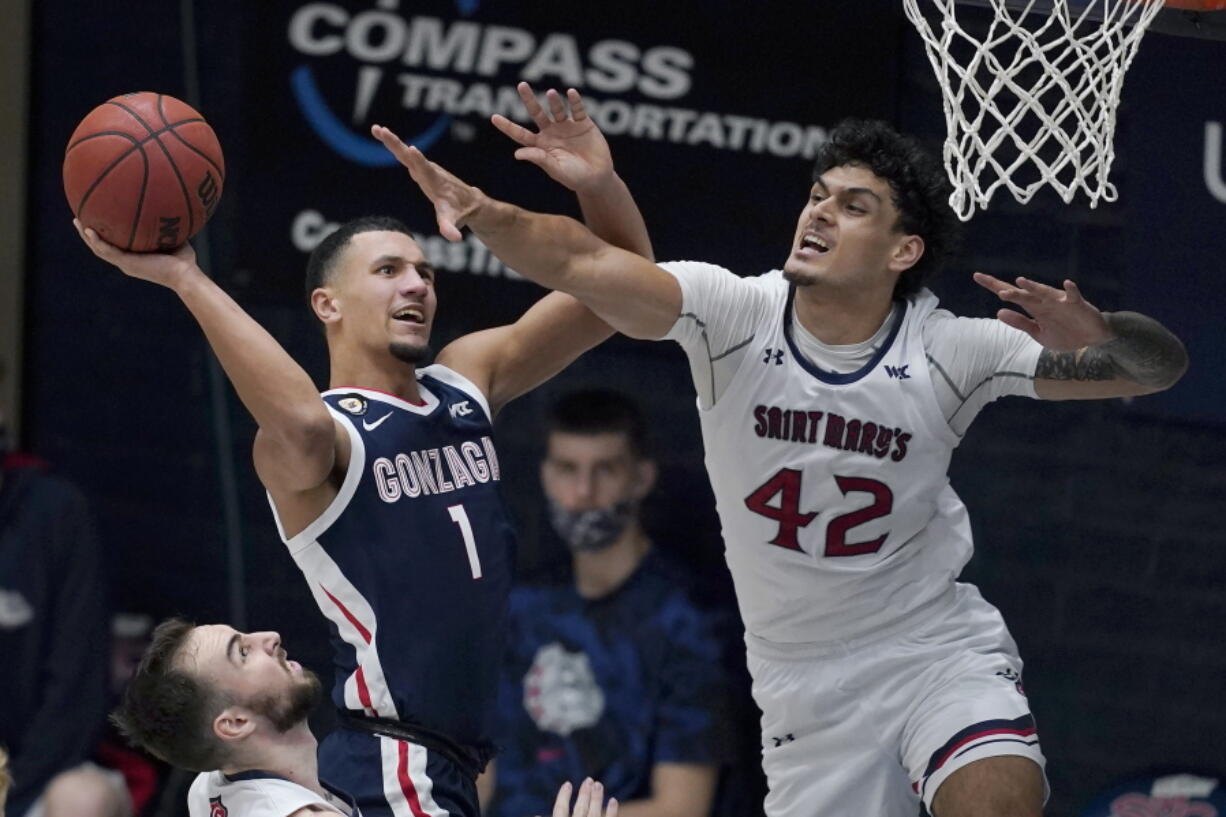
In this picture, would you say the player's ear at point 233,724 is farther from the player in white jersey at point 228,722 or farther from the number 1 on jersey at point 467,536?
the number 1 on jersey at point 467,536

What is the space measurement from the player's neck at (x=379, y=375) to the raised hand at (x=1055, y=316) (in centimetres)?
134

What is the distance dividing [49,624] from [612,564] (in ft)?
5.99

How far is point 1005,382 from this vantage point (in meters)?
5.81

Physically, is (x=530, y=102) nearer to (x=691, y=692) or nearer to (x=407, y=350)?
(x=407, y=350)

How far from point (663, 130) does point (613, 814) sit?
3.20 meters

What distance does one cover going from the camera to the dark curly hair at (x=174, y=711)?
5.10 metres

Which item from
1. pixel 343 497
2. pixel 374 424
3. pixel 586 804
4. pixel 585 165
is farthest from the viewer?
pixel 585 165

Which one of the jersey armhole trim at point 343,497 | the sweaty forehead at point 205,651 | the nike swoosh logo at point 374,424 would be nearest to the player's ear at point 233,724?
the sweaty forehead at point 205,651

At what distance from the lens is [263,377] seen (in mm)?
5051

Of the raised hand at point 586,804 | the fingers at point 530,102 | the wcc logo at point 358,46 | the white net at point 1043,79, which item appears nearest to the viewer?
the raised hand at point 586,804

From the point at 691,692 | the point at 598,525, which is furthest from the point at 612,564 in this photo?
the point at 691,692

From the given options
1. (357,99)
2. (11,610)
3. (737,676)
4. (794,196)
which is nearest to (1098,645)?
(737,676)

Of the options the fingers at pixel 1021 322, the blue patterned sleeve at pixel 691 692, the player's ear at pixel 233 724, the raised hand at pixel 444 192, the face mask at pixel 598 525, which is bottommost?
the blue patterned sleeve at pixel 691 692

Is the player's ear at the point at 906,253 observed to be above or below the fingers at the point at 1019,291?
above
